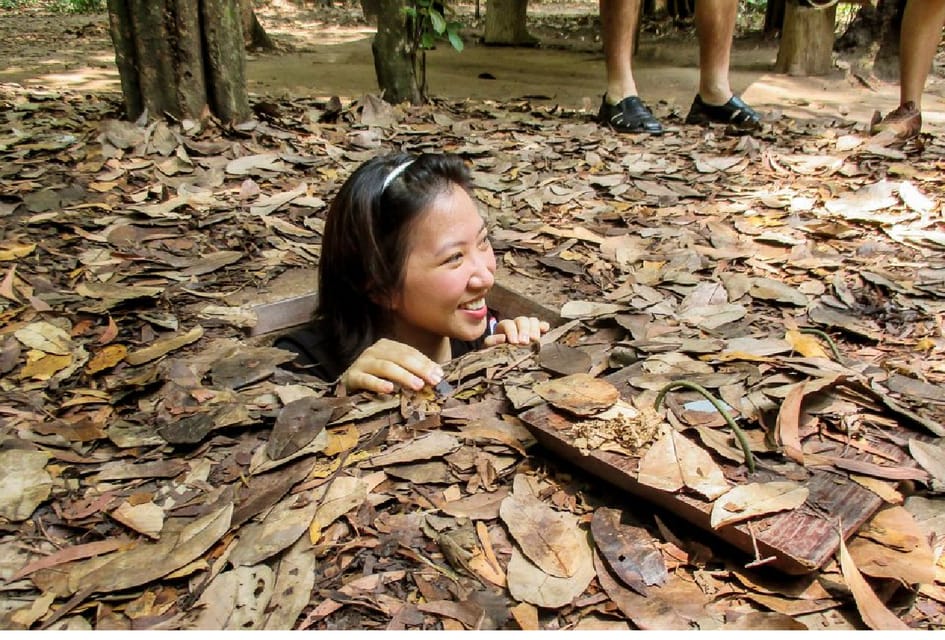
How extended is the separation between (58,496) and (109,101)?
4053 millimetres

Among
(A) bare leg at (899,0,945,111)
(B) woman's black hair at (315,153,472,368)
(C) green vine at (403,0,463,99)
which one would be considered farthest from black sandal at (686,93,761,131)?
(B) woman's black hair at (315,153,472,368)

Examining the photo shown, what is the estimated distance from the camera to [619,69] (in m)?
4.69

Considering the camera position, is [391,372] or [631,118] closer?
[391,372]

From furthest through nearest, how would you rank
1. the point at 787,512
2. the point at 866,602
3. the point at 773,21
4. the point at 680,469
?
the point at 773,21 < the point at 680,469 < the point at 787,512 < the point at 866,602

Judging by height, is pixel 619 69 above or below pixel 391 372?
above

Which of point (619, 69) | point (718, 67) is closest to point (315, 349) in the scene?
point (619, 69)

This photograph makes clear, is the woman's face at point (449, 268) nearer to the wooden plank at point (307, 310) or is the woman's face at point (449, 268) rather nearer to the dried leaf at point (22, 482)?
the wooden plank at point (307, 310)

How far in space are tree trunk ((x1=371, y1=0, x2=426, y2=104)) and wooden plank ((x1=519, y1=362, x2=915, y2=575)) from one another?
3.97m

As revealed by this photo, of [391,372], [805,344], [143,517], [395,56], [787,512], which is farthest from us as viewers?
[395,56]

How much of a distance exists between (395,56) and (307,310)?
9.00 ft

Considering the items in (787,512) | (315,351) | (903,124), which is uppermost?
(903,124)

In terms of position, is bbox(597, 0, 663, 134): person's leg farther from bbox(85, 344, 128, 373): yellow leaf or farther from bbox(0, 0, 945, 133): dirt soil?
bbox(85, 344, 128, 373): yellow leaf

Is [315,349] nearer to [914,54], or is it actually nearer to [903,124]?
[903,124]
